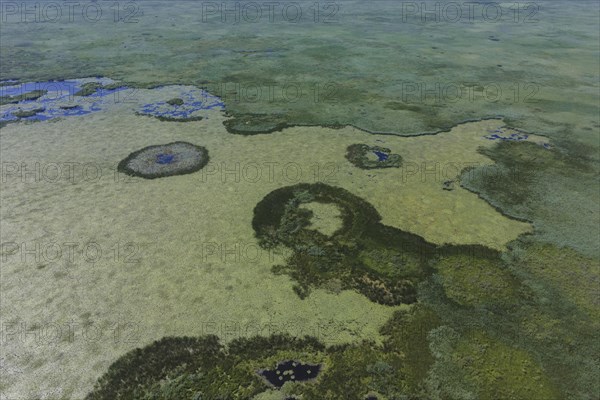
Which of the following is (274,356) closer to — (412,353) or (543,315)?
(412,353)

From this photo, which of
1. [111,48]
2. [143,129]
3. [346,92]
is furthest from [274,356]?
[111,48]

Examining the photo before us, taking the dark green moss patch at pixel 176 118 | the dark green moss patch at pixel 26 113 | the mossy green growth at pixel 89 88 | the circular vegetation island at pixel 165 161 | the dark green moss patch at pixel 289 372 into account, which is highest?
the mossy green growth at pixel 89 88

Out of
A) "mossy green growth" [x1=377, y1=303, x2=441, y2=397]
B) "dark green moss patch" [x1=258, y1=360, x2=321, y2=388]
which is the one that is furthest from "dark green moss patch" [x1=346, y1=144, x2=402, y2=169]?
"dark green moss patch" [x1=258, y1=360, x2=321, y2=388]

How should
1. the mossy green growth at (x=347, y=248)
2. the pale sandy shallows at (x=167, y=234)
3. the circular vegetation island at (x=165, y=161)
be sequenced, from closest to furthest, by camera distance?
the pale sandy shallows at (x=167, y=234) < the mossy green growth at (x=347, y=248) < the circular vegetation island at (x=165, y=161)

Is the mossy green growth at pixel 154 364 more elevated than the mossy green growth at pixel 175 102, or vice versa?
the mossy green growth at pixel 175 102

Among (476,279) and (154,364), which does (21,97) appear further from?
(476,279)

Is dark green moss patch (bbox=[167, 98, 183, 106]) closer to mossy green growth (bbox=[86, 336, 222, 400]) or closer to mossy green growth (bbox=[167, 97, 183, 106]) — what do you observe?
mossy green growth (bbox=[167, 97, 183, 106])

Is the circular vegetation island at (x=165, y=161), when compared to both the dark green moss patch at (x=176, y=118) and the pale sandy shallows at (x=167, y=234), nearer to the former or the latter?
the pale sandy shallows at (x=167, y=234)

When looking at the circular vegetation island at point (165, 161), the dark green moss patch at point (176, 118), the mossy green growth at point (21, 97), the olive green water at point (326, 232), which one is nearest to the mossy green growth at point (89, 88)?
the mossy green growth at point (21, 97)
